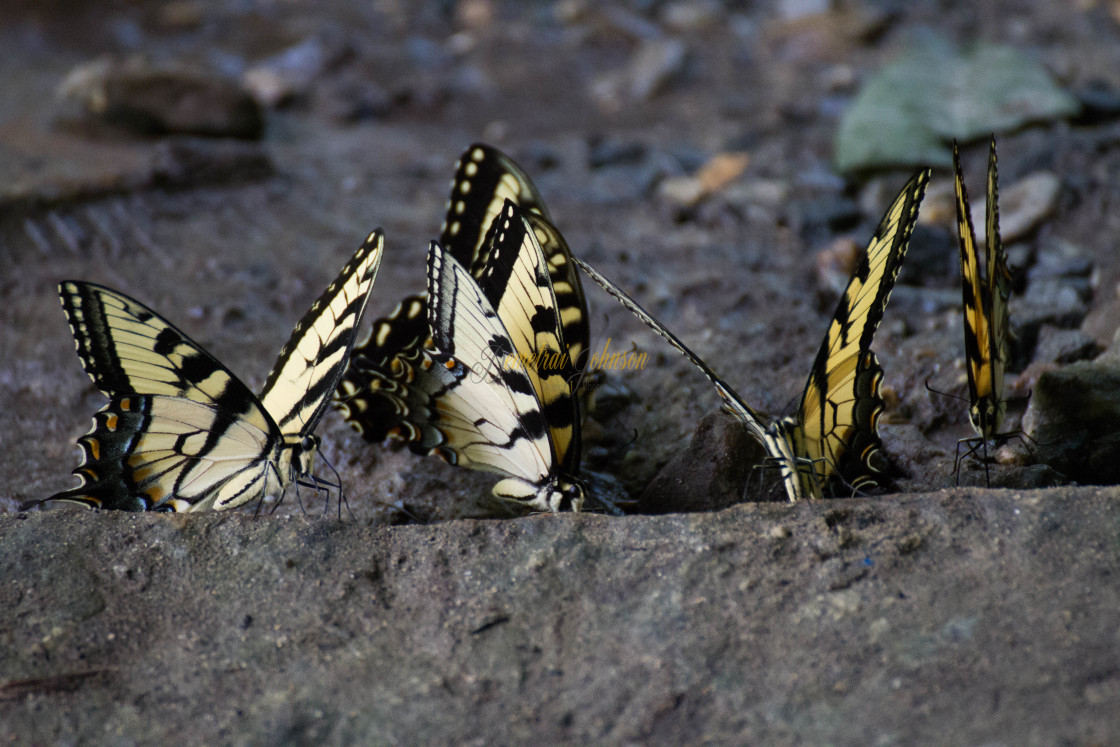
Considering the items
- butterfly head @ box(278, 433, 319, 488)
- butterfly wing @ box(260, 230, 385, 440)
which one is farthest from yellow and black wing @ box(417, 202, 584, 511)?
butterfly head @ box(278, 433, 319, 488)

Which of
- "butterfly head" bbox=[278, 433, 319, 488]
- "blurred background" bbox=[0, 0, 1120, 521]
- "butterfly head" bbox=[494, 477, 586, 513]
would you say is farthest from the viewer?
"blurred background" bbox=[0, 0, 1120, 521]

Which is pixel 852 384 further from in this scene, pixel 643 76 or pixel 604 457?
pixel 643 76

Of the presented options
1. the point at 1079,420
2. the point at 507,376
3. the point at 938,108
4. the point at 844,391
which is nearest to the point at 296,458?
the point at 507,376

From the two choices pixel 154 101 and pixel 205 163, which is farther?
pixel 154 101

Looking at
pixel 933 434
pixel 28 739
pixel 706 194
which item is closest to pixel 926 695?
pixel 933 434

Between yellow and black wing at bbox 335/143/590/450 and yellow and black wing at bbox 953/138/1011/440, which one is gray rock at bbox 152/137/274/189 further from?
yellow and black wing at bbox 953/138/1011/440

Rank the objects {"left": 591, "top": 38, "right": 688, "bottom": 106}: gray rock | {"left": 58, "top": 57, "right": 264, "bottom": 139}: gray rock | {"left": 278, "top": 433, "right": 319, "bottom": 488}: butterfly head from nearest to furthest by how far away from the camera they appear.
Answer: {"left": 278, "top": 433, "right": 319, "bottom": 488}: butterfly head, {"left": 58, "top": 57, "right": 264, "bottom": 139}: gray rock, {"left": 591, "top": 38, "right": 688, "bottom": 106}: gray rock
